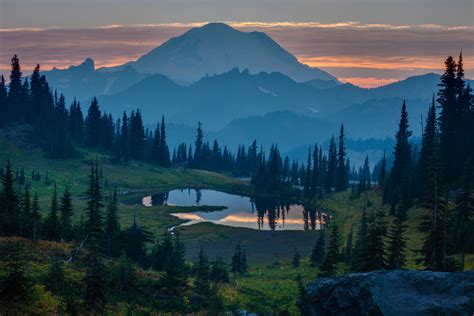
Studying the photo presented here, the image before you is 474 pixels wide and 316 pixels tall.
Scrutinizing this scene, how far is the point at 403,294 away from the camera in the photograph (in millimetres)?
21625

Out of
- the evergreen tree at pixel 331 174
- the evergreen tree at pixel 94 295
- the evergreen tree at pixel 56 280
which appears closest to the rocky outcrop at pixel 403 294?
the evergreen tree at pixel 94 295

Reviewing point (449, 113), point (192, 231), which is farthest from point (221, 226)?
point (449, 113)

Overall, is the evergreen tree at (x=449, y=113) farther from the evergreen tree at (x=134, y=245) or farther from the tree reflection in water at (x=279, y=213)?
the evergreen tree at (x=134, y=245)

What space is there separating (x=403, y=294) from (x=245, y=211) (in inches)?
4259

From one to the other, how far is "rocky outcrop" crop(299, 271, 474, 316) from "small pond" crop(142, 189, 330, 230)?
81.2 meters

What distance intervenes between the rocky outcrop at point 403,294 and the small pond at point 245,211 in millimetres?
81239

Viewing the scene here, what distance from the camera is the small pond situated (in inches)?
4355

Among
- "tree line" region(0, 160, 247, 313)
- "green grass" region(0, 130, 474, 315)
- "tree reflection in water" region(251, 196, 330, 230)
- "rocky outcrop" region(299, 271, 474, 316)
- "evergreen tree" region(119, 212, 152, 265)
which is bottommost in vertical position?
"tree reflection in water" region(251, 196, 330, 230)

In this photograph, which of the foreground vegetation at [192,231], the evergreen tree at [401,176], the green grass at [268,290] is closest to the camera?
the foreground vegetation at [192,231]

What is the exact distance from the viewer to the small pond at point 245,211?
11062 cm

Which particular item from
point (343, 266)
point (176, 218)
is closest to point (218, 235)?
point (176, 218)

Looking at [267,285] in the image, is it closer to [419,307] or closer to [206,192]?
[419,307]

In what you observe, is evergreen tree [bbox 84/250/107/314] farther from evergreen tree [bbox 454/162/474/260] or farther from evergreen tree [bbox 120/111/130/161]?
evergreen tree [bbox 120/111/130/161]

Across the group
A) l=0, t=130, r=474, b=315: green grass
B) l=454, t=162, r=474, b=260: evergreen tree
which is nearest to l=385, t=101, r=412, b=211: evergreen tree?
l=0, t=130, r=474, b=315: green grass
